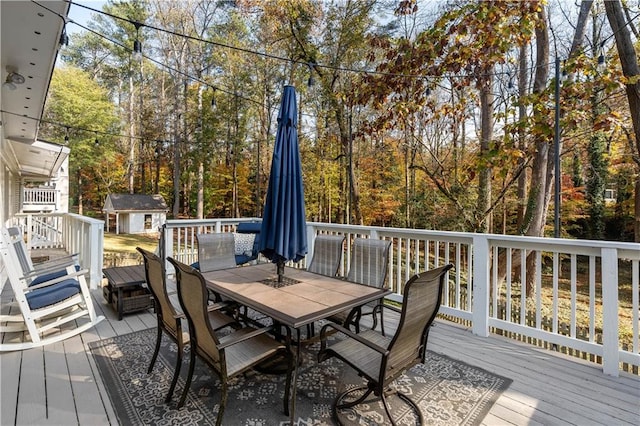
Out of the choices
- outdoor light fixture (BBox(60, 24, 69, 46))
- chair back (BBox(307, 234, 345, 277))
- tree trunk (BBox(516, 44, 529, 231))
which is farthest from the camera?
tree trunk (BBox(516, 44, 529, 231))

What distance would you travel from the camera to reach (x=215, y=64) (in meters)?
15.9

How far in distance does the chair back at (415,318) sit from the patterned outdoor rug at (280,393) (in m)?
0.45

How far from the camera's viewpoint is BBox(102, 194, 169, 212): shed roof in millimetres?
17938

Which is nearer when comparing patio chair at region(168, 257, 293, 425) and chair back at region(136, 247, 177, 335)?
patio chair at region(168, 257, 293, 425)

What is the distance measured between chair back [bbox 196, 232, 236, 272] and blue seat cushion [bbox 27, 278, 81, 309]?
4.47 feet

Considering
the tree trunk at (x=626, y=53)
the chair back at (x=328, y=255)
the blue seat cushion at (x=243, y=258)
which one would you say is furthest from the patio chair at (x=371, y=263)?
the tree trunk at (x=626, y=53)

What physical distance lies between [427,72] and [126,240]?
16.3m

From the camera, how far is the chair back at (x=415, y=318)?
1.86m

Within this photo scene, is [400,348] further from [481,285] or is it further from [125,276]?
[125,276]

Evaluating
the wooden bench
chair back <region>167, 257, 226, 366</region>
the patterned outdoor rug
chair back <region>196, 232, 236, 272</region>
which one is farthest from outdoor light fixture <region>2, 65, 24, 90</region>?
chair back <region>167, 257, 226, 366</region>

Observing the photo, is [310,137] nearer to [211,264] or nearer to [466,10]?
[466,10]

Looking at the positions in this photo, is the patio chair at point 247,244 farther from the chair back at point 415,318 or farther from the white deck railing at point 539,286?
the chair back at point 415,318

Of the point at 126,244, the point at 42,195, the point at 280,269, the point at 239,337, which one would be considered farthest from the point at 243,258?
the point at 42,195

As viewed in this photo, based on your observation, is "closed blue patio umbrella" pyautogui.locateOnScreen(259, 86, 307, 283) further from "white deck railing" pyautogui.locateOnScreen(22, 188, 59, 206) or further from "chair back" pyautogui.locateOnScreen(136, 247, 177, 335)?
"white deck railing" pyautogui.locateOnScreen(22, 188, 59, 206)
